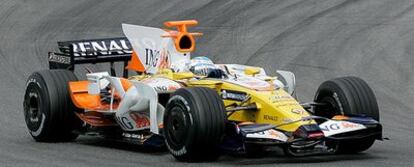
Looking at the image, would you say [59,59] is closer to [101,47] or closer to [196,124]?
[101,47]

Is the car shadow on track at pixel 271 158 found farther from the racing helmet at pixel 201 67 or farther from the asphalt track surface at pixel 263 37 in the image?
the racing helmet at pixel 201 67

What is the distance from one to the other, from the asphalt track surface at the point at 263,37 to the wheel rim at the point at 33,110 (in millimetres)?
222

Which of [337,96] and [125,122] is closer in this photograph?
[337,96]

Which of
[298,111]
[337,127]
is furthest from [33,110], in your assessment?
[337,127]

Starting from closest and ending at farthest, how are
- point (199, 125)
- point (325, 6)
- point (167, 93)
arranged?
1. point (199, 125)
2. point (167, 93)
3. point (325, 6)

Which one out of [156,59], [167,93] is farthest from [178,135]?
[156,59]

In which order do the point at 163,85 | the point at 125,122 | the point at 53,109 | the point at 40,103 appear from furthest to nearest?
the point at 40,103, the point at 53,109, the point at 125,122, the point at 163,85

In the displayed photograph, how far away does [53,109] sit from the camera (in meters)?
14.4

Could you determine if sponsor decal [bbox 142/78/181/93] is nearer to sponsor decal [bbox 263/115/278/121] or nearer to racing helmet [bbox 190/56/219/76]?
racing helmet [bbox 190/56/219/76]

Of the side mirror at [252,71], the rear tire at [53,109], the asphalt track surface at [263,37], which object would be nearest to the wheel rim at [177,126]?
the asphalt track surface at [263,37]

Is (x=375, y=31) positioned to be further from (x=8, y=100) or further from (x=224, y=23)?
(x=8, y=100)

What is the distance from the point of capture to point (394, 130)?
1535 cm

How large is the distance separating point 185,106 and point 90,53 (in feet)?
12.3

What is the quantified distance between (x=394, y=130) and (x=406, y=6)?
876 cm
